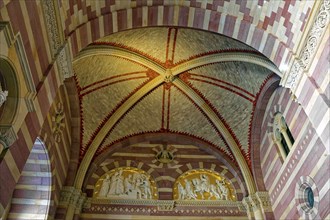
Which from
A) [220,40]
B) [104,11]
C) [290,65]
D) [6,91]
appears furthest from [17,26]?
[220,40]

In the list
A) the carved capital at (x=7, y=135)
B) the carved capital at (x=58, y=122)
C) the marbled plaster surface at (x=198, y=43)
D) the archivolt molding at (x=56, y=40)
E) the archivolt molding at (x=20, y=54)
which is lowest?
the carved capital at (x=7, y=135)

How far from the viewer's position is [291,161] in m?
8.36

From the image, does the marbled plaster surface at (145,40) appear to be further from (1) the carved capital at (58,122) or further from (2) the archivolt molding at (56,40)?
(2) the archivolt molding at (56,40)

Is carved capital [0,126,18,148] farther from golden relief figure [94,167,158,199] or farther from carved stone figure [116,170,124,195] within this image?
carved stone figure [116,170,124,195]

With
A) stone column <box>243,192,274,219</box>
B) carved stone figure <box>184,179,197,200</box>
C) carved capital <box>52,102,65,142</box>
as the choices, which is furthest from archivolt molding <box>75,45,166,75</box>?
stone column <box>243,192,274,219</box>

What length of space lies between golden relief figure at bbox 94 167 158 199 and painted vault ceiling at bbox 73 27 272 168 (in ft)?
3.17

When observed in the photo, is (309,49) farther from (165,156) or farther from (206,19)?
(165,156)

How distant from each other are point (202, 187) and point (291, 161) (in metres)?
3.12

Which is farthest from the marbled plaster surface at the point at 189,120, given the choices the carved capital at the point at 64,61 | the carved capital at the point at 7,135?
the carved capital at the point at 7,135

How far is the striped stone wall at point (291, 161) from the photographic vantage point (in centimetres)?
697

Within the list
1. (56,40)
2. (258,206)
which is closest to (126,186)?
(258,206)

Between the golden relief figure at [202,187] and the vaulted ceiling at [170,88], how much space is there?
83cm

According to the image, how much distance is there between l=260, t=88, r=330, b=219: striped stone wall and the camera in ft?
22.9

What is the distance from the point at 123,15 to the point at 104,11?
0.40 meters
